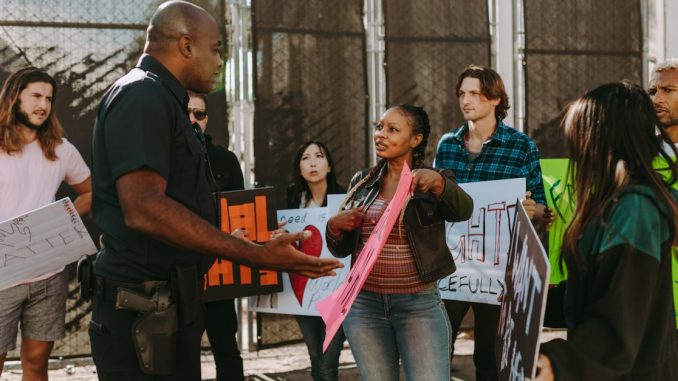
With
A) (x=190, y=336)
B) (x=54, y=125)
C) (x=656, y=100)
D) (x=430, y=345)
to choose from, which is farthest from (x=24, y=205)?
(x=656, y=100)

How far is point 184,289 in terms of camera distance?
260cm

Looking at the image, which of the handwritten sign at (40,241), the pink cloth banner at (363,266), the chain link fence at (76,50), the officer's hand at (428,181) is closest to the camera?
the pink cloth banner at (363,266)

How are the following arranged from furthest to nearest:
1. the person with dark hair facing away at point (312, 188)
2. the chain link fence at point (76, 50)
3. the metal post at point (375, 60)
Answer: the metal post at point (375, 60) → the chain link fence at point (76, 50) → the person with dark hair facing away at point (312, 188)

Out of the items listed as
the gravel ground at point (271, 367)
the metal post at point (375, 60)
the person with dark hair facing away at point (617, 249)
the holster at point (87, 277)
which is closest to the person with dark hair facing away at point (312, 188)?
the gravel ground at point (271, 367)

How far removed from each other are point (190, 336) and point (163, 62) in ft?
3.16

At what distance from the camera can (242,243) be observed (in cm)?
243

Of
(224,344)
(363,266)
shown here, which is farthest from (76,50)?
(363,266)

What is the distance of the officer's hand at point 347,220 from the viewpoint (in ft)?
11.7

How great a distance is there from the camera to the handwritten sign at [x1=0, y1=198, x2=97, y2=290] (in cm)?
418

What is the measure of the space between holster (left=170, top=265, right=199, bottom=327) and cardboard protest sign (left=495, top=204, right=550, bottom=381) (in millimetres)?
1034

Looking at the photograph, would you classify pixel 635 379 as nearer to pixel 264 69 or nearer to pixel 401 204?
pixel 401 204

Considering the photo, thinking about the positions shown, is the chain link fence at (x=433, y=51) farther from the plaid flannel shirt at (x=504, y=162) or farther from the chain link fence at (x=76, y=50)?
the plaid flannel shirt at (x=504, y=162)

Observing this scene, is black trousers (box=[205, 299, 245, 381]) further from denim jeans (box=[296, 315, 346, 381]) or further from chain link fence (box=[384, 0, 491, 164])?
chain link fence (box=[384, 0, 491, 164])

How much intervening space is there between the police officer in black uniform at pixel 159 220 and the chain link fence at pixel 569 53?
5012 mm
